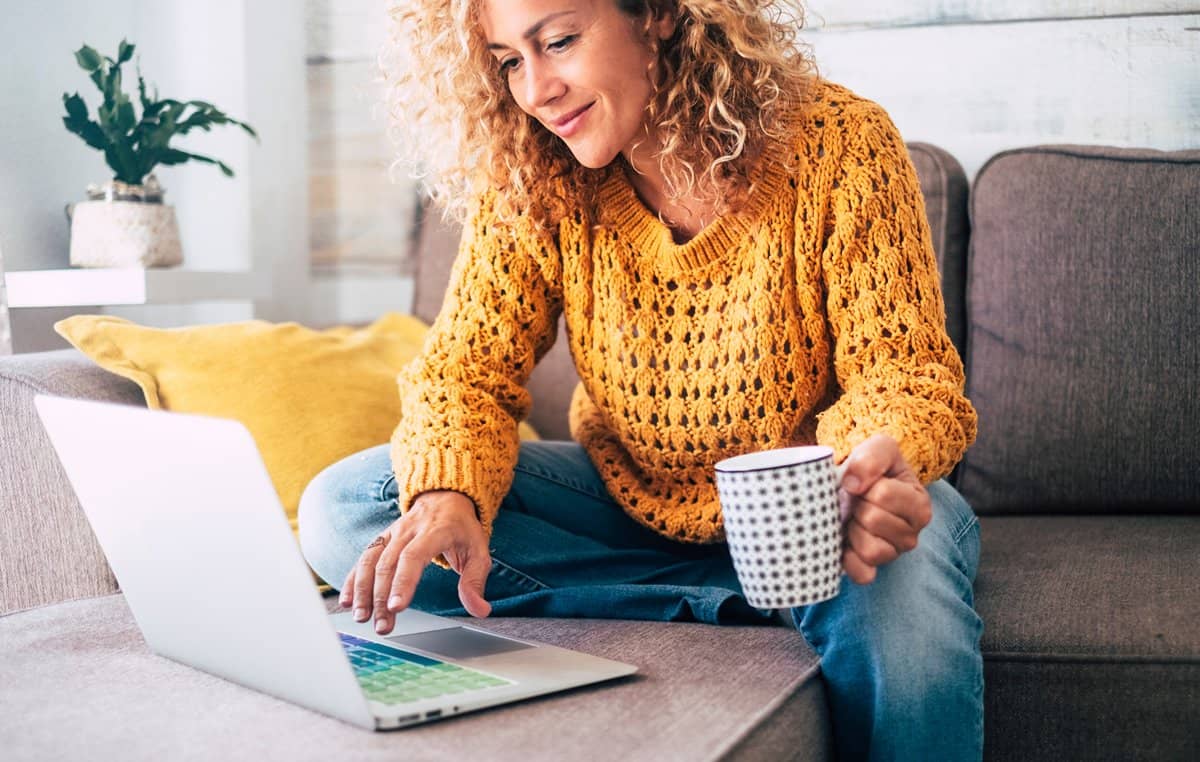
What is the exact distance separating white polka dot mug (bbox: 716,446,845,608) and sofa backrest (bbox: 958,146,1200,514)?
28.9 inches

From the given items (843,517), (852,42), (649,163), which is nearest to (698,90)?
(649,163)

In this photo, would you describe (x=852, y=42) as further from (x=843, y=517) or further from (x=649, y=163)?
(x=843, y=517)

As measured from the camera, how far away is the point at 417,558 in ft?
3.25

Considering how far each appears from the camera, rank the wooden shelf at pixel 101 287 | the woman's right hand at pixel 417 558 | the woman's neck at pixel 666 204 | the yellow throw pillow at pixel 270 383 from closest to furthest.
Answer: the woman's right hand at pixel 417 558
the woman's neck at pixel 666 204
the yellow throw pillow at pixel 270 383
the wooden shelf at pixel 101 287

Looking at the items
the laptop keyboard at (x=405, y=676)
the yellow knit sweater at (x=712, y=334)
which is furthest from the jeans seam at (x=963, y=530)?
the laptop keyboard at (x=405, y=676)

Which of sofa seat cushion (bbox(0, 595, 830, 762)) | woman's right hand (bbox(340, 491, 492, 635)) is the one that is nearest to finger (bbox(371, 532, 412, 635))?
woman's right hand (bbox(340, 491, 492, 635))

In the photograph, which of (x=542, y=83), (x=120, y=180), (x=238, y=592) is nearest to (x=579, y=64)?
(x=542, y=83)

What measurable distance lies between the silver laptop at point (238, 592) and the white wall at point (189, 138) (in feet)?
2.65

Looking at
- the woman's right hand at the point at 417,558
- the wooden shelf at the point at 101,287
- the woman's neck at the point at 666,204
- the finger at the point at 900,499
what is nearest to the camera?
the finger at the point at 900,499

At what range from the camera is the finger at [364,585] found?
961 millimetres

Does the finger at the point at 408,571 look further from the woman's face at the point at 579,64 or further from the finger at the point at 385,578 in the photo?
the woman's face at the point at 579,64

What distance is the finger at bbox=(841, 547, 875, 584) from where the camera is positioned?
2.82 ft

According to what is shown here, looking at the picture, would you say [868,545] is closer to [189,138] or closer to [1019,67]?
[1019,67]

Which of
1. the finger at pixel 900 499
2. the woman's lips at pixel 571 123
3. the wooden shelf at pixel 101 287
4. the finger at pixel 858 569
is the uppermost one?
the woman's lips at pixel 571 123
